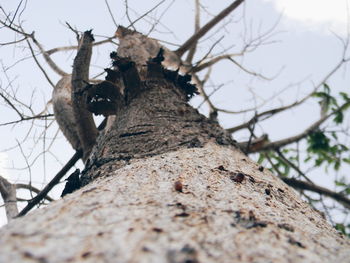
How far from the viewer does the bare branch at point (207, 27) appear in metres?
4.04

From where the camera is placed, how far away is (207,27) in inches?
164

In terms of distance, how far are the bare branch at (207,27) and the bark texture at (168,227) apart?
3275 millimetres

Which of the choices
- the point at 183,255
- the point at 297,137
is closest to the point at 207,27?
the point at 297,137

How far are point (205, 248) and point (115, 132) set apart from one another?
124 centimetres

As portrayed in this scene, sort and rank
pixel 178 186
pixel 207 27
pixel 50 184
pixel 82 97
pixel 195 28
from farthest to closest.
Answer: pixel 195 28, pixel 207 27, pixel 50 184, pixel 82 97, pixel 178 186

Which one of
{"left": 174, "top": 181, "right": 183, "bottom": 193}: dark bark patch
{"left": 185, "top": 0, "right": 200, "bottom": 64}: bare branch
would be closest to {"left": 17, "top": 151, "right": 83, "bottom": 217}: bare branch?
{"left": 174, "top": 181, "right": 183, "bottom": 193}: dark bark patch

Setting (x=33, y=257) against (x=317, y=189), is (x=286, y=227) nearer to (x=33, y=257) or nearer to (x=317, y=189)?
(x=33, y=257)

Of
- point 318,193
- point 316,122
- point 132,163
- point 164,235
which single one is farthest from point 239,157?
point 316,122

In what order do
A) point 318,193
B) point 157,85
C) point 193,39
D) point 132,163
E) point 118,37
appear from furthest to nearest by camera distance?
point 193,39, point 118,37, point 318,193, point 157,85, point 132,163

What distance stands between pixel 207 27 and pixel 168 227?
380cm

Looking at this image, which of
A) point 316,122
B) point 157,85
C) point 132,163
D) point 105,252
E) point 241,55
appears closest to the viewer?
point 105,252

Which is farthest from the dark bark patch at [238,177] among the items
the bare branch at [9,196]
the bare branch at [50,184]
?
the bare branch at [9,196]

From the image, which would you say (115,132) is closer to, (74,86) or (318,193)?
(74,86)

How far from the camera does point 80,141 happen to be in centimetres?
260
